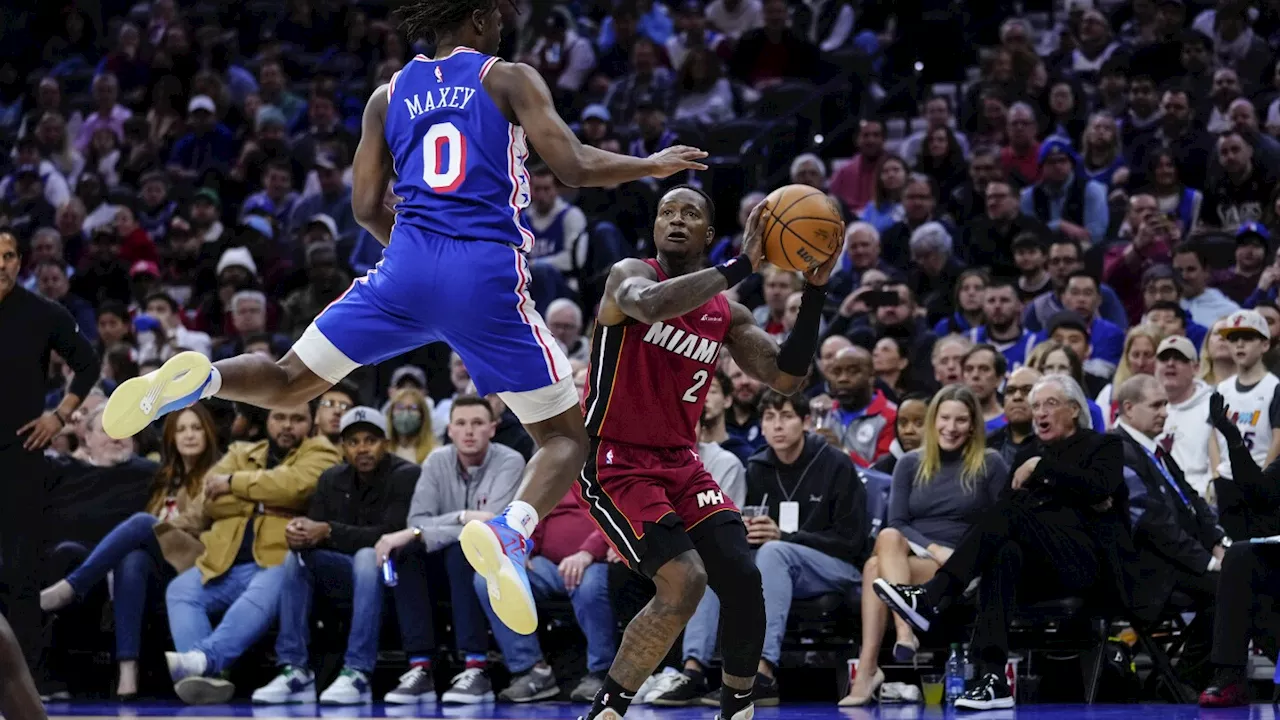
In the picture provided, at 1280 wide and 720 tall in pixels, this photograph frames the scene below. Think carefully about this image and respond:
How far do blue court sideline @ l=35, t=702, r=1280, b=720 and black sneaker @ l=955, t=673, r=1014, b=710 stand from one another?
5 cm

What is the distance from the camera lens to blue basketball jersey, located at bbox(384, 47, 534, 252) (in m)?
5.46

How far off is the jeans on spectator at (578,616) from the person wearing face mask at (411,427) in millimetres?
1418

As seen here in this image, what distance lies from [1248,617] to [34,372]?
6.36m

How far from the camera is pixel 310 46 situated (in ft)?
63.6

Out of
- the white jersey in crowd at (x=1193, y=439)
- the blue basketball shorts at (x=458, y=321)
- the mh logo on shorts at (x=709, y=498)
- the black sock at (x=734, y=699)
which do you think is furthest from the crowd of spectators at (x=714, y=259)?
the black sock at (x=734, y=699)

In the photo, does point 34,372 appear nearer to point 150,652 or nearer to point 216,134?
point 150,652

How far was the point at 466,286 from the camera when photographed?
5.34 meters

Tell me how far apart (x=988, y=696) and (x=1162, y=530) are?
135 centimetres

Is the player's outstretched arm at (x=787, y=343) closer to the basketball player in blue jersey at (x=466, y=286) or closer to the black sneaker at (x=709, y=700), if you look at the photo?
the basketball player in blue jersey at (x=466, y=286)

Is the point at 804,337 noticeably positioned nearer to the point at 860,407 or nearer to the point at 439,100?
the point at 439,100

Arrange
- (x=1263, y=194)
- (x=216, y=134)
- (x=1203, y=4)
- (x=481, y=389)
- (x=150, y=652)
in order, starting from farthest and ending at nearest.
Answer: (x=216, y=134)
(x=1203, y=4)
(x=1263, y=194)
(x=150, y=652)
(x=481, y=389)

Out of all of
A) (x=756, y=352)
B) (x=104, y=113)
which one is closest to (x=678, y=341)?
(x=756, y=352)

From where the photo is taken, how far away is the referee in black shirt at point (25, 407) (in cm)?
865

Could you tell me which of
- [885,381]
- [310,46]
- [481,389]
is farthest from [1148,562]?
[310,46]
